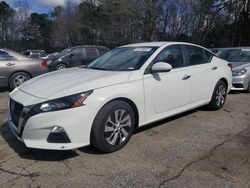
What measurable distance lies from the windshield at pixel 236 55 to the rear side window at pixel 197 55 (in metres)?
3.63

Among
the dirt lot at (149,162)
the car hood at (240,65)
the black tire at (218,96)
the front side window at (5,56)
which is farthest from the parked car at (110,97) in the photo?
the front side window at (5,56)

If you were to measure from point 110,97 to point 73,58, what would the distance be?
398 inches

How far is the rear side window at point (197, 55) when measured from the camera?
516cm

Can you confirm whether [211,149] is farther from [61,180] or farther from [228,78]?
[228,78]

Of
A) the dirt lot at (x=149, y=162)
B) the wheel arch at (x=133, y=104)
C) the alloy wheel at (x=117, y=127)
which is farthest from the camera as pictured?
the wheel arch at (x=133, y=104)

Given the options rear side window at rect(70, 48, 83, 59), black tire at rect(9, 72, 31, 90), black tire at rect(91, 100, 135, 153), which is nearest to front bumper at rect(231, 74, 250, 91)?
black tire at rect(91, 100, 135, 153)

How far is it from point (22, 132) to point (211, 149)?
254 cm

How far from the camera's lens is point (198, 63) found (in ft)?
17.3

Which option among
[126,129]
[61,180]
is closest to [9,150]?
[61,180]

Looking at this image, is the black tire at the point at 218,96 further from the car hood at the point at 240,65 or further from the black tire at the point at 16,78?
the black tire at the point at 16,78

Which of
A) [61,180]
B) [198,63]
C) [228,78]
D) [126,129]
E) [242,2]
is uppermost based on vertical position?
[242,2]

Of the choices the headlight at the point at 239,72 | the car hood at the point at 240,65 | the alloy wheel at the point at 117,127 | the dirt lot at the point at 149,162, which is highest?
the car hood at the point at 240,65

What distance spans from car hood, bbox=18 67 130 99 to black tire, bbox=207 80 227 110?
2482mm

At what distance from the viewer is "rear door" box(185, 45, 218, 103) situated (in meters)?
5.07
